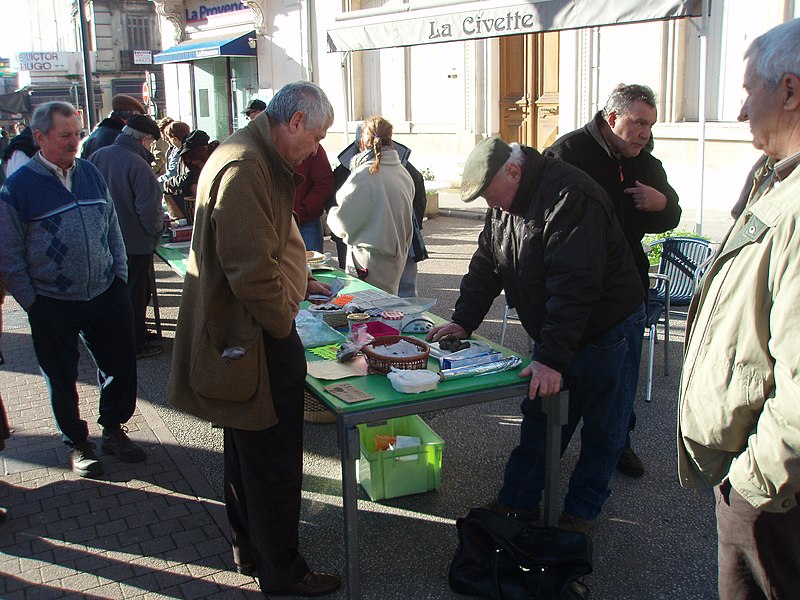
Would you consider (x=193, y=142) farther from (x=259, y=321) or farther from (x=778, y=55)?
(x=778, y=55)

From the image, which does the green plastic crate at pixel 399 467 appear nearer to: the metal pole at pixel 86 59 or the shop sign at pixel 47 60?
the metal pole at pixel 86 59

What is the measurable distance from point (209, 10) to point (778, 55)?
22.9 metres

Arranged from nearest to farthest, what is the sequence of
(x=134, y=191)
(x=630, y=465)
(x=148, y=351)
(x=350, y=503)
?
(x=350, y=503) → (x=630, y=465) → (x=134, y=191) → (x=148, y=351)

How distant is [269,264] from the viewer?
8.43 ft

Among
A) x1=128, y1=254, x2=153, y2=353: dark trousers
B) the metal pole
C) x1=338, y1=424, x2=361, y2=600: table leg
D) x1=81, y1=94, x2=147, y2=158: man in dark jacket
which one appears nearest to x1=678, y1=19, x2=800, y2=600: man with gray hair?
x1=338, y1=424, x2=361, y2=600: table leg

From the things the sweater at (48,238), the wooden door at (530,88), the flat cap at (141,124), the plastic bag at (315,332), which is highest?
the wooden door at (530,88)

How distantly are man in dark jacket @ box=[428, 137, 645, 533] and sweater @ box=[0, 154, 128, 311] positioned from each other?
1.80 metres

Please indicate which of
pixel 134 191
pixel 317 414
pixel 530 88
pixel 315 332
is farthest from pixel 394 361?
pixel 530 88

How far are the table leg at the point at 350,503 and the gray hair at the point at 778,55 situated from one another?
1.70 metres

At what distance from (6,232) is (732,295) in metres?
3.26

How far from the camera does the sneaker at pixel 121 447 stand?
424cm

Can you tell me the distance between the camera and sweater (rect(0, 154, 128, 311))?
3715mm

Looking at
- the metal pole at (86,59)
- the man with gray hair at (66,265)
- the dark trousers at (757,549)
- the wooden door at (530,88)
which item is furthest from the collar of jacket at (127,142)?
the metal pole at (86,59)

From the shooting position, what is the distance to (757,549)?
184cm
